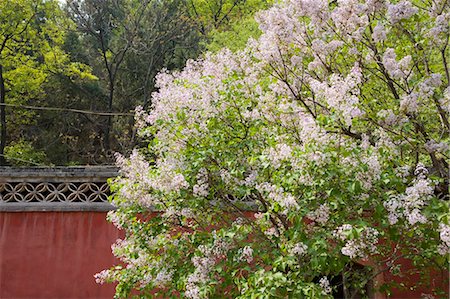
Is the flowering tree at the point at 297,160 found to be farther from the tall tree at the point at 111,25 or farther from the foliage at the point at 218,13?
the tall tree at the point at 111,25

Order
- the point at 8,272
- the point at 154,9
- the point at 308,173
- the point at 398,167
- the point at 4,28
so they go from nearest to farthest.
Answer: the point at 308,173 < the point at 398,167 < the point at 8,272 < the point at 4,28 < the point at 154,9

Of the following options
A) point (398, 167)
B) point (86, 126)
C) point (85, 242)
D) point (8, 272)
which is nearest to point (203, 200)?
point (398, 167)

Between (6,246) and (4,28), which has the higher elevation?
(4,28)

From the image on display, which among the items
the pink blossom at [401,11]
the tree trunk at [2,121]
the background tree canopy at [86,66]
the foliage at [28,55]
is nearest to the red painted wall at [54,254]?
the pink blossom at [401,11]

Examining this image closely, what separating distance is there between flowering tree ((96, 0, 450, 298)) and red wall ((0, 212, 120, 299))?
1.88m

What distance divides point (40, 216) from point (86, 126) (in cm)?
1083

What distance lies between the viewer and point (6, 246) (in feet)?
21.5

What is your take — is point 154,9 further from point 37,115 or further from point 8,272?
point 8,272

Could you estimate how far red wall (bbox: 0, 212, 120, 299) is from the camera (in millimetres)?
6383

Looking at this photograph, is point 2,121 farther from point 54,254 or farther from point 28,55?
point 54,254

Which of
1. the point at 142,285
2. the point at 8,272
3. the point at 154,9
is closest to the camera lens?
the point at 142,285

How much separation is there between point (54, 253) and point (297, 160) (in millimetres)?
4213

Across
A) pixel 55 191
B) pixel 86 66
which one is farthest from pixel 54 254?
pixel 86 66

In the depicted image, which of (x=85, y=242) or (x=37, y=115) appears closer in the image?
(x=85, y=242)
